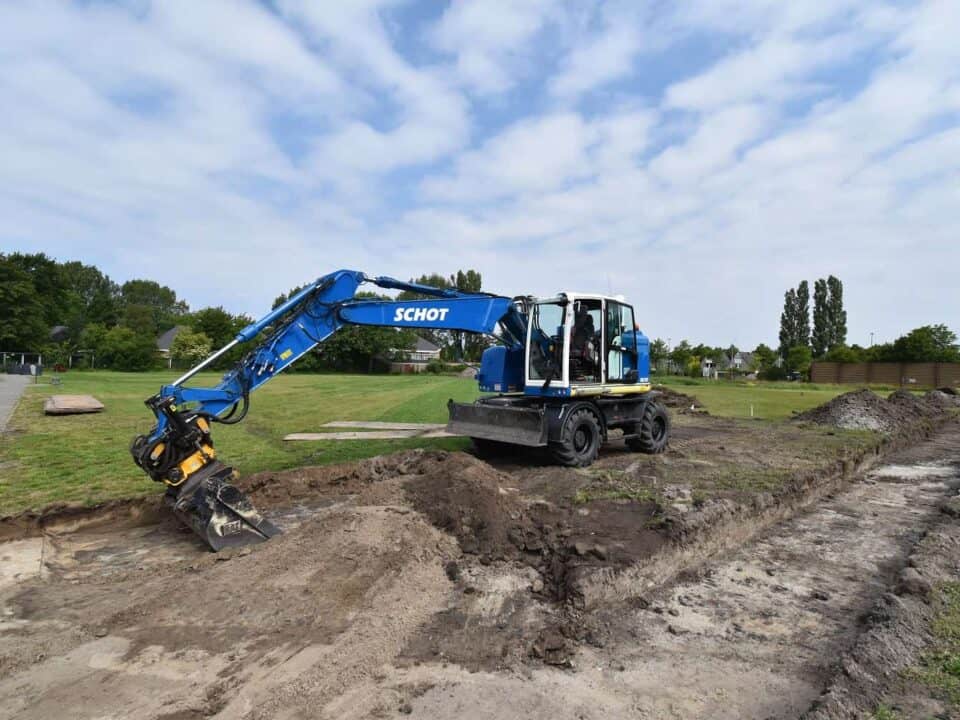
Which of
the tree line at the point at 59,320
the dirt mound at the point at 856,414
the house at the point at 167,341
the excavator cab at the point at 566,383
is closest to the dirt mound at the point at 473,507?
the excavator cab at the point at 566,383

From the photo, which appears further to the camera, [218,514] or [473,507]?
[473,507]

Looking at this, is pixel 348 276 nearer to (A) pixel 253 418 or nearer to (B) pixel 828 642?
(B) pixel 828 642

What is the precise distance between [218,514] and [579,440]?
18.0ft

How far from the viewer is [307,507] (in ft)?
21.5

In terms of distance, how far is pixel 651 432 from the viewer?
1020 centimetres

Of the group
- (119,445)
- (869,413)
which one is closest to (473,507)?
(119,445)

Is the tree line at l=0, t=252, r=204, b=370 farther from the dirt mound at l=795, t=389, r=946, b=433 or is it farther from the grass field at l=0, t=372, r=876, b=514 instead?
the dirt mound at l=795, t=389, r=946, b=433

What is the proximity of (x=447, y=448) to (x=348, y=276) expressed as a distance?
16.0ft

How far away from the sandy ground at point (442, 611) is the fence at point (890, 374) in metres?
41.0

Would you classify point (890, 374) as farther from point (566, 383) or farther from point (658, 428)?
point (566, 383)

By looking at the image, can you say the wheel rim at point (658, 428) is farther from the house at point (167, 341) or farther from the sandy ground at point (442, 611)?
the house at point (167, 341)

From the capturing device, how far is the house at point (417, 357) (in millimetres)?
57281

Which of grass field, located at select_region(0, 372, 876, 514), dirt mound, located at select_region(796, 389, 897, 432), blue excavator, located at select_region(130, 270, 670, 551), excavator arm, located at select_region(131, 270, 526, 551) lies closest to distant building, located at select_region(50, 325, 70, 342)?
grass field, located at select_region(0, 372, 876, 514)

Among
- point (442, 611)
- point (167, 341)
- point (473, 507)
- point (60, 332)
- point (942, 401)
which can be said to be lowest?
point (442, 611)
